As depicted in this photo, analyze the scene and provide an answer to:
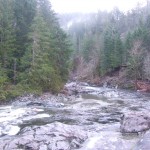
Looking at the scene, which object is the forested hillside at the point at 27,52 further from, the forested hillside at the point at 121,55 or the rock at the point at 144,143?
the rock at the point at 144,143

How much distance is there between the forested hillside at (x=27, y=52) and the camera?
1588 inches

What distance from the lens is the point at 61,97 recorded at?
4147 centimetres

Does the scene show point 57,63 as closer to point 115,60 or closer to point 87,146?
point 115,60

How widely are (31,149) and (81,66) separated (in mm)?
69918

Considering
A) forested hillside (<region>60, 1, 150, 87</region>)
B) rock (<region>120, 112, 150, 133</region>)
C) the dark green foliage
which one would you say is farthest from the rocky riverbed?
the dark green foliage

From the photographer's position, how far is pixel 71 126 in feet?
74.8

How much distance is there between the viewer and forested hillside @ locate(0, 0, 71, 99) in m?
40.3

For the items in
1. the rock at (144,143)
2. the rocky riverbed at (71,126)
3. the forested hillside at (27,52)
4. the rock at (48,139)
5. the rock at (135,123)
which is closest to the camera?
the rock at (144,143)

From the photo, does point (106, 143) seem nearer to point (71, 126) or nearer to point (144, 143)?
point (144, 143)

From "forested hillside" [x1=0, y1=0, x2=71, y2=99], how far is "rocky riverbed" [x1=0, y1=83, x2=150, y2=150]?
431 centimetres

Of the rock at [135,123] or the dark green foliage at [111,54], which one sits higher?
the dark green foliage at [111,54]

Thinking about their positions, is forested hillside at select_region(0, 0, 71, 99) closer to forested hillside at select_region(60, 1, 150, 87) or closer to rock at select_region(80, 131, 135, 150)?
rock at select_region(80, 131, 135, 150)

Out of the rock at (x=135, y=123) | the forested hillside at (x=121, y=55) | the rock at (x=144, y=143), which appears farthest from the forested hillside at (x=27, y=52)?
the rock at (x=144, y=143)

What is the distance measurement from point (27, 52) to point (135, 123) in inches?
869
